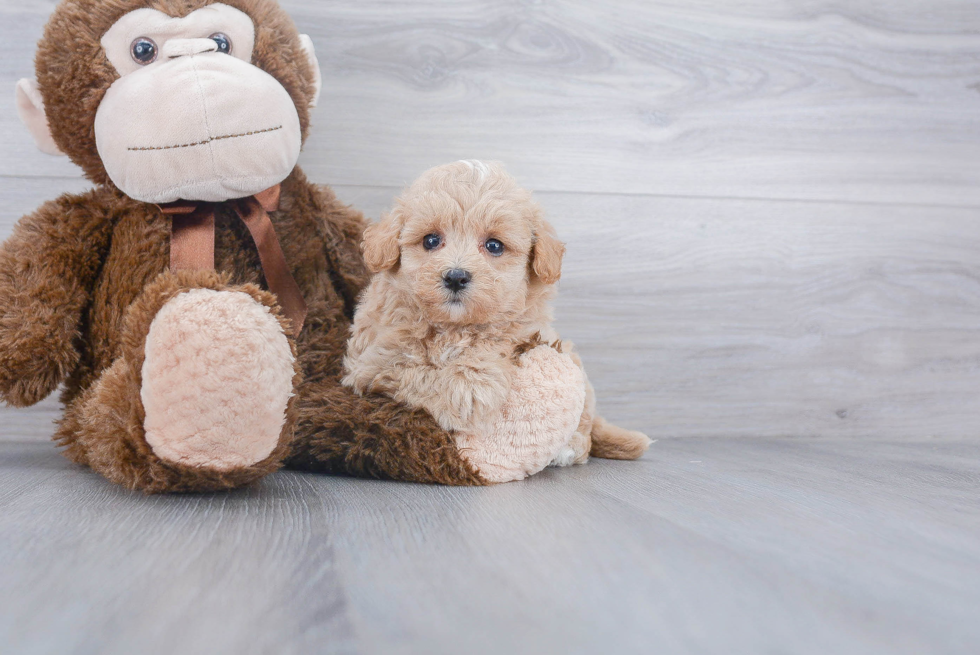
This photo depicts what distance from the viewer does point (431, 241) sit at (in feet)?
2.94

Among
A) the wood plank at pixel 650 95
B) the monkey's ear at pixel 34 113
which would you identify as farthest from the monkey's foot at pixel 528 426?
the monkey's ear at pixel 34 113

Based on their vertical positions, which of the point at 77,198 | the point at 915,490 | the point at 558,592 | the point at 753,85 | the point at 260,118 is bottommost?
the point at 915,490

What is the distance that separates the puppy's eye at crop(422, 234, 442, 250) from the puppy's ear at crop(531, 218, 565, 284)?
0.41ft

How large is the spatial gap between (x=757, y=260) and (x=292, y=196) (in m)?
0.92

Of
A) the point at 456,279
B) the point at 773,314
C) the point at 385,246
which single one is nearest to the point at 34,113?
the point at 385,246

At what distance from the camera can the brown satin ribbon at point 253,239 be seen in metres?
0.93

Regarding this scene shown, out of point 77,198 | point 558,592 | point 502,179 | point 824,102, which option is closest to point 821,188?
point 824,102

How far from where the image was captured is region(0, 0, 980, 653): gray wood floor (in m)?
0.75

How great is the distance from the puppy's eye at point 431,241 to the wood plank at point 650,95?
1.40ft

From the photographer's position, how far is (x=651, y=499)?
86 cm

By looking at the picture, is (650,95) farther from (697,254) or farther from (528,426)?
(528,426)

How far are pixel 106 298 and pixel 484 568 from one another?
654mm

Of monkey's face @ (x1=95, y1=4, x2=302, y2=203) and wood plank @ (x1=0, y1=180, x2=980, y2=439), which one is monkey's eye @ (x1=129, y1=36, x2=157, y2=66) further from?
wood plank @ (x1=0, y1=180, x2=980, y2=439)

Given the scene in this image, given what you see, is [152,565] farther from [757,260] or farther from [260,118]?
[757,260]
